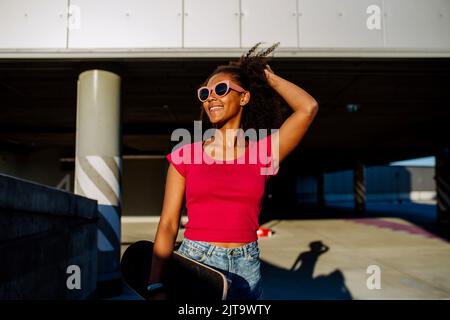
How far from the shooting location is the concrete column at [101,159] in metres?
5.77

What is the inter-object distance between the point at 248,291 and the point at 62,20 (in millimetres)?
5212

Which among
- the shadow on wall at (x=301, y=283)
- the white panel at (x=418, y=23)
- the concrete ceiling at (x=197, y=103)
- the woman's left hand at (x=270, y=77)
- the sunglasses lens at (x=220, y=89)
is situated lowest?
the shadow on wall at (x=301, y=283)

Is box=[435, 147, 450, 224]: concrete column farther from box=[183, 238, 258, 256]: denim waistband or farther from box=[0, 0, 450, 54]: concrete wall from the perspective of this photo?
box=[183, 238, 258, 256]: denim waistband

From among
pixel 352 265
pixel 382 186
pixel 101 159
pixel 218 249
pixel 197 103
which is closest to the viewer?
pixel 218 249

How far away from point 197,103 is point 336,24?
5.41 m

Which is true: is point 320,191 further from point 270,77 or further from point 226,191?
point 226,191

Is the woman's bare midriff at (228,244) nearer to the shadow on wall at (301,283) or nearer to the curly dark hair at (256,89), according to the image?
the curly dark hair at (256,89)

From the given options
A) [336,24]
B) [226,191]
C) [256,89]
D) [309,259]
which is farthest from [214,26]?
[309,259]

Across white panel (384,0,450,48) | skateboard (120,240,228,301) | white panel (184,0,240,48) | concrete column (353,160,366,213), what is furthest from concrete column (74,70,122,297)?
concrete column (353,160,366,213)

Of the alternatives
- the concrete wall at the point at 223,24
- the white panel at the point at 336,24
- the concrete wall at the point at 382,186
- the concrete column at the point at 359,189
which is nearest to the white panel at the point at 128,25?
the concrete wall at the point at 223,24

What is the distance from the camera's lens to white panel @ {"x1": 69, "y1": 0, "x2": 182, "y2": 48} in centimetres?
543

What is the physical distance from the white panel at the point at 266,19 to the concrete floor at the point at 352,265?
397 cm

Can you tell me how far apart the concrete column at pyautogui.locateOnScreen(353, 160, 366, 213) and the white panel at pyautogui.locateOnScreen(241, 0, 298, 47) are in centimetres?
2303

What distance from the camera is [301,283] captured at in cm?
641
